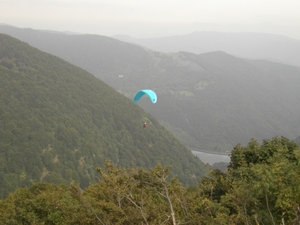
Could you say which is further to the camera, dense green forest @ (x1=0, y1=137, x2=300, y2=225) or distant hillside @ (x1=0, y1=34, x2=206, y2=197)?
distant hillside @ (x1=0, y1=34, x2=206, y2=197)

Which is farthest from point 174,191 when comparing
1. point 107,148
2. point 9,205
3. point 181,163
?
point 181,163

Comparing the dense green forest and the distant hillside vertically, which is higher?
the dense green forest

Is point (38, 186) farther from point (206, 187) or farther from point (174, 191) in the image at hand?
point (174, 191)

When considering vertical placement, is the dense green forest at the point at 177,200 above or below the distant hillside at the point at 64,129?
above

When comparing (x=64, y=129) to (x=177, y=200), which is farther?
(x=64, y=129)

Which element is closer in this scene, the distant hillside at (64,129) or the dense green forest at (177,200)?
the dense green forest at (177,200)
